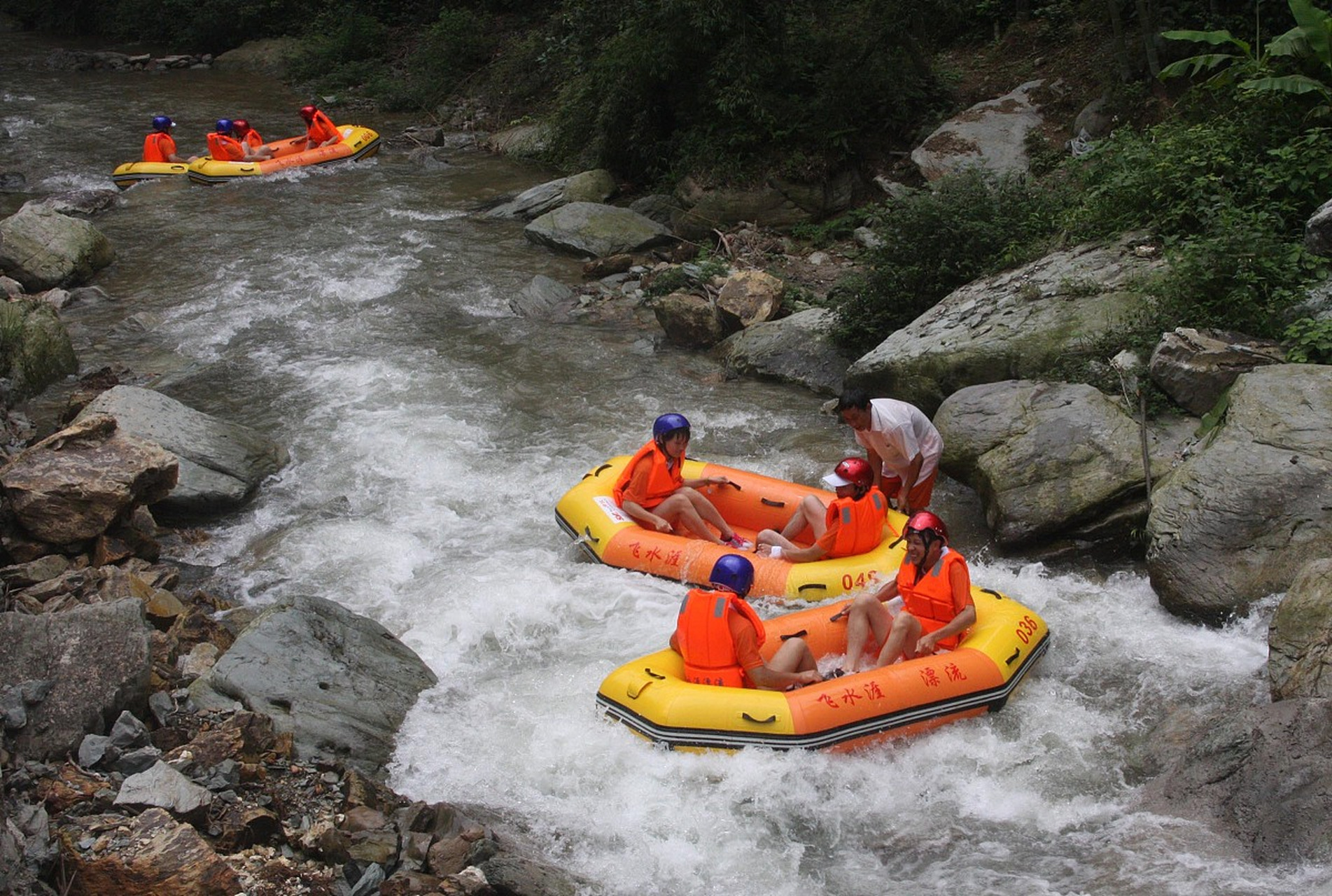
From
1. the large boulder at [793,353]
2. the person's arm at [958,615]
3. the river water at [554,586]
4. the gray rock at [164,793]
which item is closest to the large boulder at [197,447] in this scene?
the river water at [554,586]

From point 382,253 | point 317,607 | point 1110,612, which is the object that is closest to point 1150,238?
point 1110,612

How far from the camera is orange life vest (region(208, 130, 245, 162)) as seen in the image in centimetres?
1711

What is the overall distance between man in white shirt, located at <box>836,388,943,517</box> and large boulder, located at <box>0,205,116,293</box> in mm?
9598

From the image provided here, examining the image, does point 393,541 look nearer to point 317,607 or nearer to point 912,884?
point 317,607

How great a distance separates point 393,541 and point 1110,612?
4791mm

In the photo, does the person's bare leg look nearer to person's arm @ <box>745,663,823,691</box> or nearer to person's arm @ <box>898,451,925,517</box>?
person's arm @ <box>745,663,823,691</box>

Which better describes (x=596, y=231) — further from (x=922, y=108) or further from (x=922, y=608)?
(x=922, y=608)

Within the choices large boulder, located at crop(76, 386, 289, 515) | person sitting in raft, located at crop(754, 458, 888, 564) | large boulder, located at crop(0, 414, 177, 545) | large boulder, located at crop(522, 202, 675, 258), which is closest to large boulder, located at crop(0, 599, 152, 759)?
large boulder, located at crop(0, 414, 177, 545)

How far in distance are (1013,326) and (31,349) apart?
8.49 metres

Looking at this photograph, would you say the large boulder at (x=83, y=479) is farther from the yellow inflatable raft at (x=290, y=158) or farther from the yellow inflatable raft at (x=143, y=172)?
the yellow inflatable raft at (x=143, y=172)

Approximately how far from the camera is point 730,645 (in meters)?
6.04

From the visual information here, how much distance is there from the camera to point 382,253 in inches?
557

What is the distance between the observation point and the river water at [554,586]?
524 centimetres

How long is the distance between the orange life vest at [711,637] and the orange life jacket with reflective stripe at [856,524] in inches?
54.9
